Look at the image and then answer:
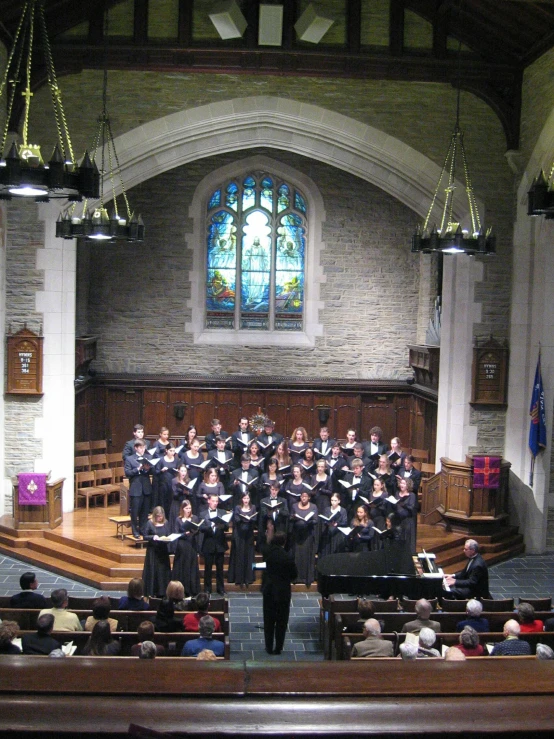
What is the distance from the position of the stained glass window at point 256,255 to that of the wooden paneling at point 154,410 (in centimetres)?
174

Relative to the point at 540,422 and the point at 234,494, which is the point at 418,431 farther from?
the point at 234,494

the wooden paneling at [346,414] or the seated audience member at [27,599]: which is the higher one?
the wooden paneling at [346,414]

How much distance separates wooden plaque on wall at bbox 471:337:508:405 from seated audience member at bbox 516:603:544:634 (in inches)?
254

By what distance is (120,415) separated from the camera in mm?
17172

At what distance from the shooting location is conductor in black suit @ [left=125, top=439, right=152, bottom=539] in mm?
12711

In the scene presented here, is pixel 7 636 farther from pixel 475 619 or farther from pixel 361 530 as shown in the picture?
pixel 361 530

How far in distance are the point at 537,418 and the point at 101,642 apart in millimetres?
8457

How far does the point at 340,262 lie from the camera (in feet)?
57.8

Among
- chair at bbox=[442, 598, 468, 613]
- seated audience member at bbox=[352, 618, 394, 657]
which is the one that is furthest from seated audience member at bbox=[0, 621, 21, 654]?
chair at bbox=[442, 598, 468, 613]

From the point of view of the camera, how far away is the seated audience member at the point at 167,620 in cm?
793

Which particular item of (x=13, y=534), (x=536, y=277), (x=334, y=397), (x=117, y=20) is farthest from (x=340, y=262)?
(x=13, y=534)

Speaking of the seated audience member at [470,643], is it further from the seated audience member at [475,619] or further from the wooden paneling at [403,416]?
the wooden paneling at [403,416]

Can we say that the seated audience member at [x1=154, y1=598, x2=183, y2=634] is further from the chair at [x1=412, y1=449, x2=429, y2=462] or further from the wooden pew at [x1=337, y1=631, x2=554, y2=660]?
the chair at [x1=412, y1=449, x2=429, y2=462]

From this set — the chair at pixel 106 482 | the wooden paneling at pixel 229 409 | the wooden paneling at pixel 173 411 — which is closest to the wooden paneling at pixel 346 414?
the wooden paneling at pixel 229 409
